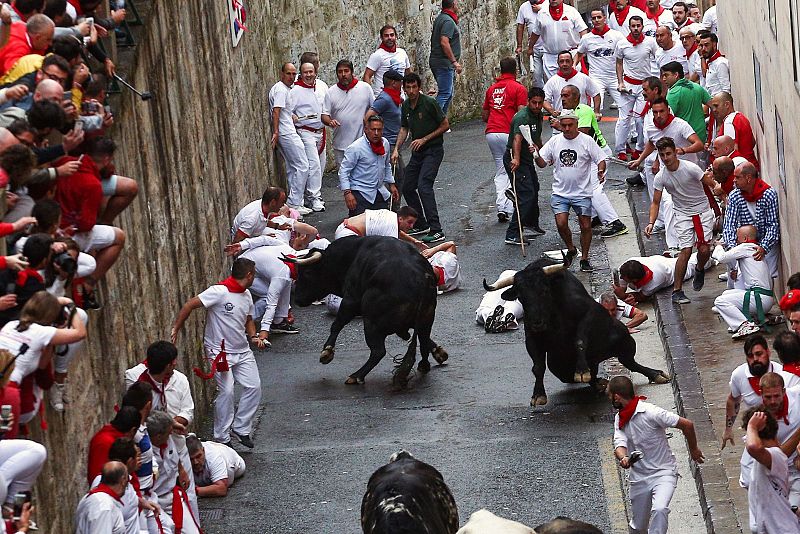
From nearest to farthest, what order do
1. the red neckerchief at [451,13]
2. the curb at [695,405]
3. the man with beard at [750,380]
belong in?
the man with beard at [750,380]
the curb at [695,405]
the red neckerchief at [451,13]

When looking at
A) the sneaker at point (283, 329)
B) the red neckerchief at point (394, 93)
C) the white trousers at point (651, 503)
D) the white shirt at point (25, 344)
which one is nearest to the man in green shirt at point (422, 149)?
the red neckerchief at point (394, 93)

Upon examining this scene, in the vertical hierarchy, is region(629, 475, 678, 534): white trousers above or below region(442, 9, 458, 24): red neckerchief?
below

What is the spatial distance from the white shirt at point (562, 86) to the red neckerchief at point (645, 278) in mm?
5022

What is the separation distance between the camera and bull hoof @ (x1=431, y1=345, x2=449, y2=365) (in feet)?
48.0

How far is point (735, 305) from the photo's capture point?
13844 millimetres

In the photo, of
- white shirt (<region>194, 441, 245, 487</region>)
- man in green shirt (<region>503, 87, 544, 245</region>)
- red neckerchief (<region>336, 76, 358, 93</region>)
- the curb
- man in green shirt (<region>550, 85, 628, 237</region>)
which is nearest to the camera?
the curb

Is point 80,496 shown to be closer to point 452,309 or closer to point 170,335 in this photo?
point 170,335

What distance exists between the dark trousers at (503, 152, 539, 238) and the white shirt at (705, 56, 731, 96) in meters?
2.53

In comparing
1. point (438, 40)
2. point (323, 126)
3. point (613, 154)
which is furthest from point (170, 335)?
point (438, 40)

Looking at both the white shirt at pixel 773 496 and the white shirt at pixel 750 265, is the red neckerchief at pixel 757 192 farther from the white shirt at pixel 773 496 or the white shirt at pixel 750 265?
the white shirt at pixel 773 496

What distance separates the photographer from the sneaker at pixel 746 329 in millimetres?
13586

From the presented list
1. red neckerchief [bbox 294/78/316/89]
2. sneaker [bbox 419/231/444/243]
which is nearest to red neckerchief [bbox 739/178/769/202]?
sneaker [bbox 419/231/444/243]

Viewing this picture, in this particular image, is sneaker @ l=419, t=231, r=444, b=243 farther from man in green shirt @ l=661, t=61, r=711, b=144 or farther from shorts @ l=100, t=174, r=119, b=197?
shorts @ l=100, t=174, r=119, b=197

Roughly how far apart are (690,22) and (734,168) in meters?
9.20
